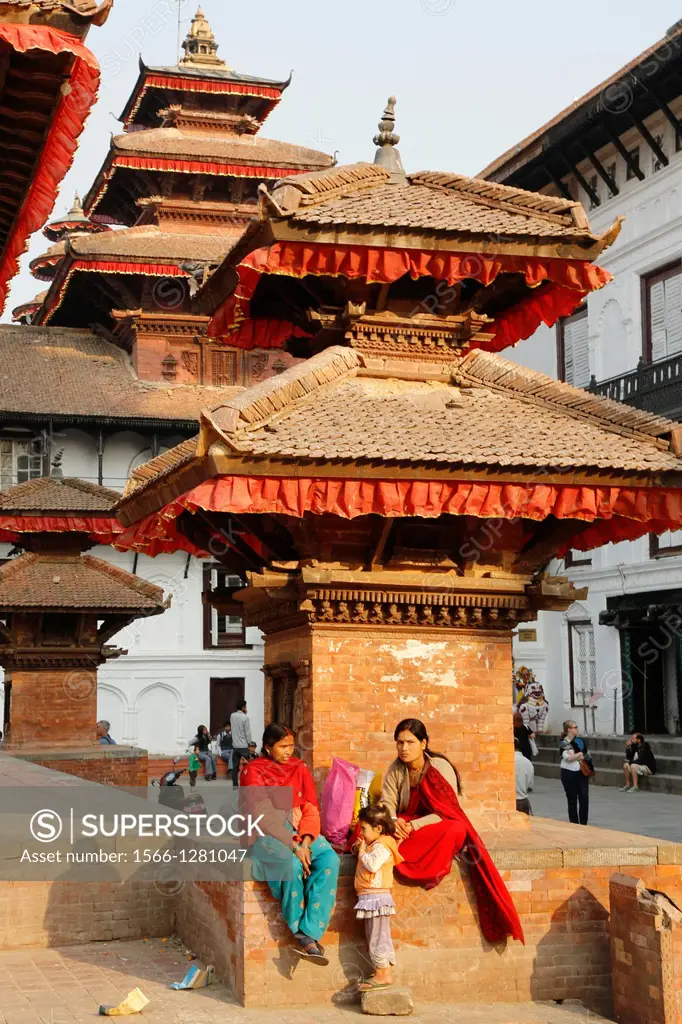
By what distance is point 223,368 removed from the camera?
116 feet

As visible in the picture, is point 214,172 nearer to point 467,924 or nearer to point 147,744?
point 147,744

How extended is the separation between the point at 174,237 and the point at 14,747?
18.5 metres

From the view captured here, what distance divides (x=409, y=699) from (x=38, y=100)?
4.67 meters

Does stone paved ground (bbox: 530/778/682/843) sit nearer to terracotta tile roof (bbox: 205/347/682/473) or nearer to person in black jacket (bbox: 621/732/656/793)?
person in black jacket (bbox: 621/732/656/793)

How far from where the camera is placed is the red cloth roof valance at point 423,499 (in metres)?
7.85

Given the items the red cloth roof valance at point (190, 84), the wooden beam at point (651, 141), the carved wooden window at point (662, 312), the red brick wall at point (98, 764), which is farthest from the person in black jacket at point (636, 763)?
the red cloth roof valance at point (190, 84)

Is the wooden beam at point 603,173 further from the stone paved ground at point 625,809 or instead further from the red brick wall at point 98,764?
the red brick wall at point 98,764

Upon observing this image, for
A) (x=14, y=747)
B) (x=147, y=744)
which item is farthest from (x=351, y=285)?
(x=147, y=744)

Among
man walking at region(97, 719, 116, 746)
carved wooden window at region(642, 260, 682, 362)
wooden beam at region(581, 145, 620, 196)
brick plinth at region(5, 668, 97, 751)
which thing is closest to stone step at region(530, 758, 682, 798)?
carved wooden window at region(642, 260, 682, 362)

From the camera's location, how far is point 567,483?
827 cm

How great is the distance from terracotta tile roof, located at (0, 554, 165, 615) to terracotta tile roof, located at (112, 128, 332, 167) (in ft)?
56.5

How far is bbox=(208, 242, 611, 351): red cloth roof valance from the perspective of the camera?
862cm

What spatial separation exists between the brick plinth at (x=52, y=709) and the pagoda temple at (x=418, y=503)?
10337 millimetres

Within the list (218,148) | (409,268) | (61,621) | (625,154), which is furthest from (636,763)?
(218,148)
